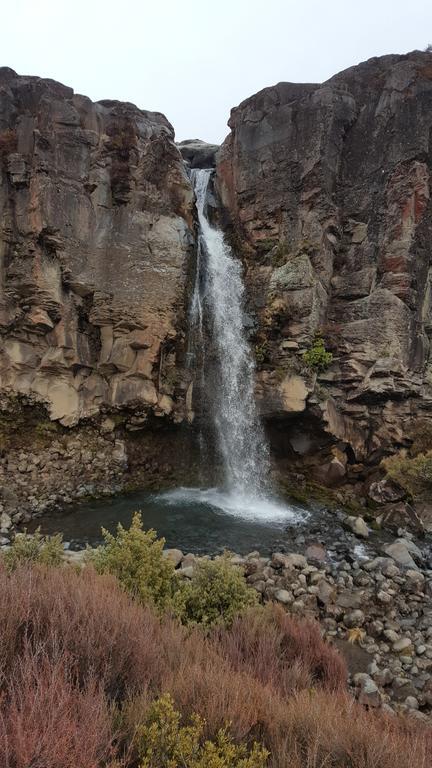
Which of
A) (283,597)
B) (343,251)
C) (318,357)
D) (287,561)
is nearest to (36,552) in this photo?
(283,597)

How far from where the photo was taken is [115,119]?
53.9 feet

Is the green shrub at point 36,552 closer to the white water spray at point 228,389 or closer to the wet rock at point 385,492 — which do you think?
the white water spray at point 228,389

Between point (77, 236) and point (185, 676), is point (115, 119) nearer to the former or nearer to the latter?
point (77, 236)

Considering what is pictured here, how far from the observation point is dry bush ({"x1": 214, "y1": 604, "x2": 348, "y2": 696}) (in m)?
3.96

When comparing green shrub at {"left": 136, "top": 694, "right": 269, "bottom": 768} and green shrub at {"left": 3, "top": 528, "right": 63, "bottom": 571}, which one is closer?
green shrub at {"left": 136, "top": 694, "right": 269, "bottom": 768}

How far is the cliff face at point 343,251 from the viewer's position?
14.8m

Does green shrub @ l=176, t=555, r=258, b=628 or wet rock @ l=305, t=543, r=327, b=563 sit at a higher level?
green shrub @ l=176, t=555, r=258, b=628

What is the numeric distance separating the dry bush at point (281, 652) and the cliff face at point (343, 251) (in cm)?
986

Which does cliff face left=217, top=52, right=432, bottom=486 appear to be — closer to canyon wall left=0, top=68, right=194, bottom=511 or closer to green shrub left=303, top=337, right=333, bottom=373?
green shrub left=303, top=337, right=333, bottom=373

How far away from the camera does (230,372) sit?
52.3ft

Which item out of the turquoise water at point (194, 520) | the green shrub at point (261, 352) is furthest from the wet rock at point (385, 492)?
the green shrub at point (261, 352)

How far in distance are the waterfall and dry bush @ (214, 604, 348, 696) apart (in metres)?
9.34

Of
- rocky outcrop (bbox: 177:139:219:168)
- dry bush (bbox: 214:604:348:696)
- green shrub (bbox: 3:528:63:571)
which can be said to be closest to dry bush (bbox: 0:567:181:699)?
dry bush (bbox: 214:604:348:696)

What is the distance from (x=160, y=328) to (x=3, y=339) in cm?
522
